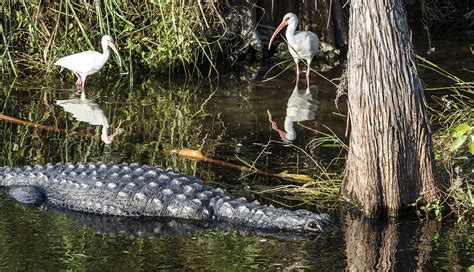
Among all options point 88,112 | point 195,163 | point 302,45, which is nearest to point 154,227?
point 195,163

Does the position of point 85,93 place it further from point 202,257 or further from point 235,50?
point 202,257

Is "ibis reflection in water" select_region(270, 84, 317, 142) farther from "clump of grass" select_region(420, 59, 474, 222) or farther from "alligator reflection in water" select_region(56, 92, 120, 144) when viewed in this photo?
"alligator reflection in water" select_region(56, 92, 120, 144)

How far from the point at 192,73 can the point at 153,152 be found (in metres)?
3.63

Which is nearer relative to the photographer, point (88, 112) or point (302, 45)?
point (88, 112)

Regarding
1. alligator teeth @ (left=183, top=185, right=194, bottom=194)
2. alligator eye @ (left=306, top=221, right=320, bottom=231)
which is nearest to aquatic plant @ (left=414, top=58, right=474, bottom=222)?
alligator eye @ (left=306, top=221, right=320, bottom=231)

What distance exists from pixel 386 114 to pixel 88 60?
5.14 m

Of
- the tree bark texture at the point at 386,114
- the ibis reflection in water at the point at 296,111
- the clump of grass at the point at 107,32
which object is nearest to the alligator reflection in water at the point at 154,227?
the tree bark texture at the point at 386,114

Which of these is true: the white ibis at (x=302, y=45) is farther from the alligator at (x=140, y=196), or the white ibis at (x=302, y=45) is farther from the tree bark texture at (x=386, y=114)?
the tree bark texture at (x=386, y=114)

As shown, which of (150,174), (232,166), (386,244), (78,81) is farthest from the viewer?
(78,81)

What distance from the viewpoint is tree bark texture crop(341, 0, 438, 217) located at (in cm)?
593

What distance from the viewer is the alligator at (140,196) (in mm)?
6168

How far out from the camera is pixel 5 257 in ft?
18.4

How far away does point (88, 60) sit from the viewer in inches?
411

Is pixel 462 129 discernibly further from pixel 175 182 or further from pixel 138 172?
pixel 138 172
